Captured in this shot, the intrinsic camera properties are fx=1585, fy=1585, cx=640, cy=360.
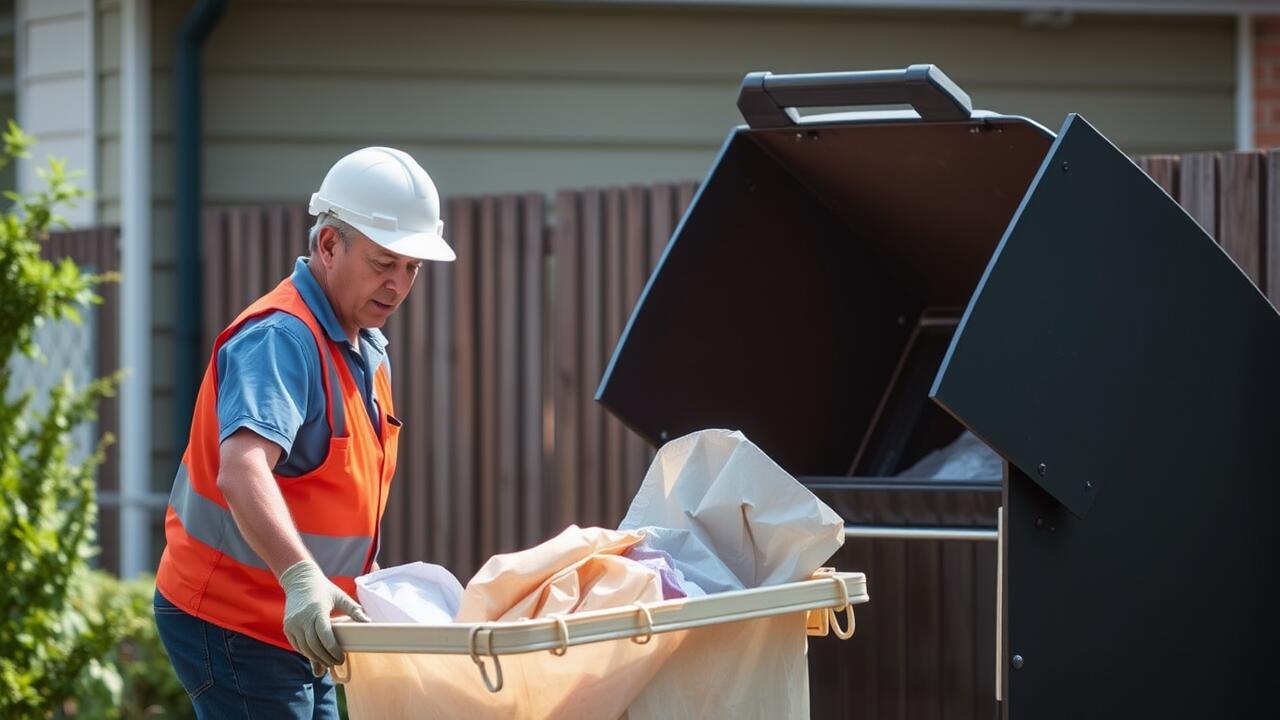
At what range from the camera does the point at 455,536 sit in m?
5.76

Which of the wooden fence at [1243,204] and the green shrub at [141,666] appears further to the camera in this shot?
the green shrub at [141,666]

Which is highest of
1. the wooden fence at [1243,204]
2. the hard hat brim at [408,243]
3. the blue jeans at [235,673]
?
the wooden fence at [1243,204]

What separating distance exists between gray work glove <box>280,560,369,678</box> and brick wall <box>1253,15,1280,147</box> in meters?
5.08

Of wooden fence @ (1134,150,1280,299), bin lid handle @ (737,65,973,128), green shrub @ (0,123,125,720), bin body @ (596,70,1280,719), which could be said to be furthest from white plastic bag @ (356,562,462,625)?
wooden fence @ (1134,150,1280,299)

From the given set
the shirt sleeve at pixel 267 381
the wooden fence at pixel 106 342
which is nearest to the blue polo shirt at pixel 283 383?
the shirt sleeve at pixel 267 381

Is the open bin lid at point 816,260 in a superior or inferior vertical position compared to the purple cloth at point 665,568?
superior

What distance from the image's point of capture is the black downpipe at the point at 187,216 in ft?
19.7

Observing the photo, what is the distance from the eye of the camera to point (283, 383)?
258 cm

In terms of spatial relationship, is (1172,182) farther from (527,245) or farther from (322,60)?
(322,60)

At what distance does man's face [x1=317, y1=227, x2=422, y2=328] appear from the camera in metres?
2.77

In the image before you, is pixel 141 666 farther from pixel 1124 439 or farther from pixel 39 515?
pixel 1124 439

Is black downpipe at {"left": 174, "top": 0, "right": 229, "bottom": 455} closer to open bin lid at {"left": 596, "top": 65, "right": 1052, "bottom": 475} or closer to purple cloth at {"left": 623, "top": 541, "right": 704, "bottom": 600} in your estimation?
open bin lid at {"left": 596, "top": 65, "right": 1052, "bottom": 475}

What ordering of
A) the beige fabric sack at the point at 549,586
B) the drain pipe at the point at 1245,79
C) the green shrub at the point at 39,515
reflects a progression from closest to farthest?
the beige fabric sack at the point at 549,586 → the green shrub at the point at 39,515 → the drain pipe at the point at 1245,79

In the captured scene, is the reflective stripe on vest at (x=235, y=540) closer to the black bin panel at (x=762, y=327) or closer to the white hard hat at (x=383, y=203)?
the white hard hat at (x=383, y=203)
